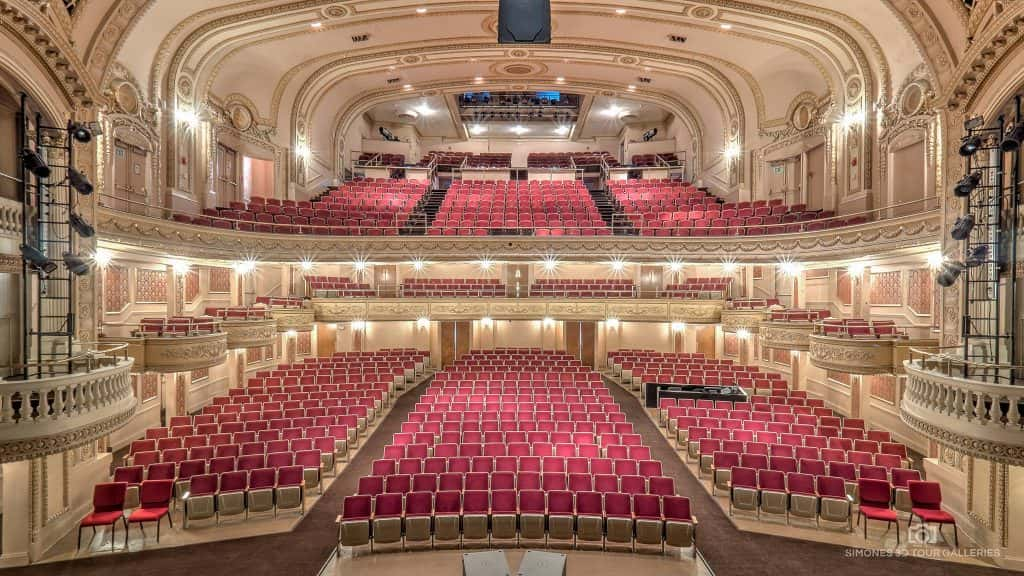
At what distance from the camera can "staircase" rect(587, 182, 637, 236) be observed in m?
17.3

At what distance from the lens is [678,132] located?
24.6 meters

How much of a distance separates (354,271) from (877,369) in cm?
1530

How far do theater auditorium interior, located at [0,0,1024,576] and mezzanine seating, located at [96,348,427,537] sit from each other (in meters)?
0.06

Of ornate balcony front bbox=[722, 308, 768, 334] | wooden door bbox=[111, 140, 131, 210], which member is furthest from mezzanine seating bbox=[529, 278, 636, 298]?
wooden door bbox=[111, 140, 131, 210]

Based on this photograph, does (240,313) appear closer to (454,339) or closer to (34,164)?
(454,339)

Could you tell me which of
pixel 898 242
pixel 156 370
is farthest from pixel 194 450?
pixel 898 242

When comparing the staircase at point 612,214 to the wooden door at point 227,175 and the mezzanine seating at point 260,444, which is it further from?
the wooden door at point 227,175

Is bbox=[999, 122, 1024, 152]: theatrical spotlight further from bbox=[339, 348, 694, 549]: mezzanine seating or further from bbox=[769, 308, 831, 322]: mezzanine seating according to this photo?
bbox=[769, 308, 831, 322]: mezzanine seating

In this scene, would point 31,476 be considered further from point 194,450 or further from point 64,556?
point 194,450

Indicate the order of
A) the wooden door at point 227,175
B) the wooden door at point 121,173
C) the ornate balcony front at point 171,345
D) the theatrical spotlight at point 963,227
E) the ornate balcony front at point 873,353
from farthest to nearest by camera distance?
the wooden door at point 227,175
the wooden door at point 121,173
the ornate balcony front at point 873,353
the ornate balcony front at point 171,345
the theatrical spotlight at point 963,227

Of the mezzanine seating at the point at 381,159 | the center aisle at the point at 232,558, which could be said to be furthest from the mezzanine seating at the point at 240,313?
the mezzanine seating at the point at 381,159

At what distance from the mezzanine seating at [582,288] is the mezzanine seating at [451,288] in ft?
4.37

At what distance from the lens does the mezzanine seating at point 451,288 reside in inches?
659

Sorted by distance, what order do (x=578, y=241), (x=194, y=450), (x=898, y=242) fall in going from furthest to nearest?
(x=578, y=241) < (x=898, y=242) < (x=194, y=450)
